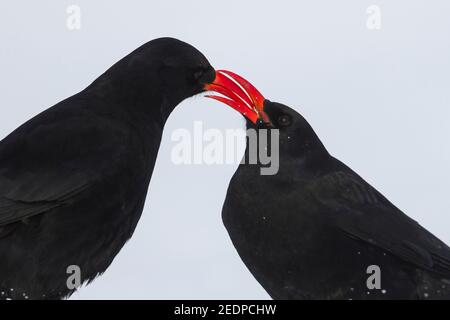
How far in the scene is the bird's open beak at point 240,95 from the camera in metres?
6.05

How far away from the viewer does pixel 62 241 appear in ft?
16.4

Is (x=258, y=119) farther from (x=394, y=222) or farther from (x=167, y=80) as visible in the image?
(x=394, y=222)

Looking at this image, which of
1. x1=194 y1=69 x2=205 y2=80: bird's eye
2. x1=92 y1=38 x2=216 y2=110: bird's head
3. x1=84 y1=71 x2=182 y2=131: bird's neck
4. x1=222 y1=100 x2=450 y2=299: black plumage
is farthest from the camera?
x1=194 y1=69 x2=205 y2=80: bird's eye

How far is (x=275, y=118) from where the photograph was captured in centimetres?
605

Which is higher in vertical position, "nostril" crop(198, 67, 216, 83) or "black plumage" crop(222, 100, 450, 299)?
"nostril" crop(198, 67, 216, 83)

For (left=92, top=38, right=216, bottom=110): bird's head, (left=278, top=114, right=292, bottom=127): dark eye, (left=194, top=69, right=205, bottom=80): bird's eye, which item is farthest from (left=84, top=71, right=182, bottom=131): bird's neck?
(left=278, top=114, right=292, bottom=127): dark eye

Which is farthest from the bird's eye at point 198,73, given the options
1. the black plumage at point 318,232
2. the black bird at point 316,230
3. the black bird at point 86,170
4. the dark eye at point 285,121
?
the dark eye at point 285,121

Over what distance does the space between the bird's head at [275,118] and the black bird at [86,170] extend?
0.32 meters

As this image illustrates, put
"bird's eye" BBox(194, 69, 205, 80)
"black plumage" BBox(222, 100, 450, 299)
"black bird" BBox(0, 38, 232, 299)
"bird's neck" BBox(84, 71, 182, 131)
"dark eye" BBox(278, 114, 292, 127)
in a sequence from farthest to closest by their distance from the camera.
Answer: "bird's eye" BBox(194, 69, 205, 80)
"dark eye" BBox(278, 114, 292, 127)
"bird's neck" BBox(84, 71, 182, 131)
"black plumage" BBox(222, 100, 450, 299)
"black bird" BBox(0, 38, 232, 299)

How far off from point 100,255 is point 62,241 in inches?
12.8

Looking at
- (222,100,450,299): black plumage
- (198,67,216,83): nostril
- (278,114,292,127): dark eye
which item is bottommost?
(222,100,450,299): black plumage

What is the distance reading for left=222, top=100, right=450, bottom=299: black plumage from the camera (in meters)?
5.42

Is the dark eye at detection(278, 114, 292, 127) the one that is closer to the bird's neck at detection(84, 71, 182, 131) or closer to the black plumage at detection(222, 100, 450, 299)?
the black plumage at detection(222, 100, 450, 299)
